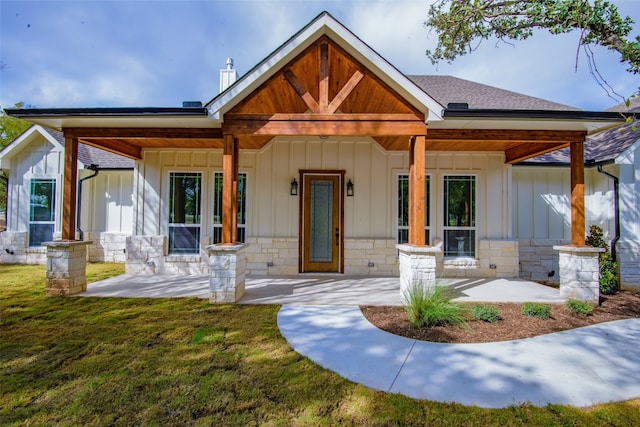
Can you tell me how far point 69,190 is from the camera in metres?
5.55

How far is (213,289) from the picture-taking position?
501 centimetres

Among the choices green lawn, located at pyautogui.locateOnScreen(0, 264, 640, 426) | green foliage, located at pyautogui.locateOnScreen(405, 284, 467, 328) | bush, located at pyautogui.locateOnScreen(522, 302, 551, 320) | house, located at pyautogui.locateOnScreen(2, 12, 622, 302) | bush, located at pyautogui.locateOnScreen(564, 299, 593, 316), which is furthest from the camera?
house, located at pyautogui.locateOnScreen(2, 12, 622, 302)

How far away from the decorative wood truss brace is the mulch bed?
128 centimetres

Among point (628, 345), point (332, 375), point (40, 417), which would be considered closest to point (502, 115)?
point (628, 345)

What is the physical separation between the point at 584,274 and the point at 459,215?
286 centimetres

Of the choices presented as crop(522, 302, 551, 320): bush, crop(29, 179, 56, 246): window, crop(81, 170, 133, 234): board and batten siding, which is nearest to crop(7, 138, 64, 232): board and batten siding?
crop(29, 179, 56, 246): window

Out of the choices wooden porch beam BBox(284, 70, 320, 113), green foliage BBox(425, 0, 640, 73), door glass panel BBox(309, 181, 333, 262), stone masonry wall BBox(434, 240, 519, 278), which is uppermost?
green foliage BBox(425, 0, 640, 73)

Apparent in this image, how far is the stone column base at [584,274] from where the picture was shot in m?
5.17

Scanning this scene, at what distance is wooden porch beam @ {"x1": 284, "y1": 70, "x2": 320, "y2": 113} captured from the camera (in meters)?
4.86

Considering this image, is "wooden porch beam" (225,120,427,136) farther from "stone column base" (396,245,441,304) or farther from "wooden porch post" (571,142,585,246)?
"wooden porch post" (571,142,585,246)

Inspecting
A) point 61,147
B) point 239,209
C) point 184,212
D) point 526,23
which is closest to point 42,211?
point 61,147

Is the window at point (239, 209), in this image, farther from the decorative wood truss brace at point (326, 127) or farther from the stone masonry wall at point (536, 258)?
the stone masonry wall at point (536, 258)

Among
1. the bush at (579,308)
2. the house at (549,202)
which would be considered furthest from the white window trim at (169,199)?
the house at (549,202)

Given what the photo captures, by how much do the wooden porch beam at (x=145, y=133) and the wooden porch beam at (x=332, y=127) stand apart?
0.94 m
